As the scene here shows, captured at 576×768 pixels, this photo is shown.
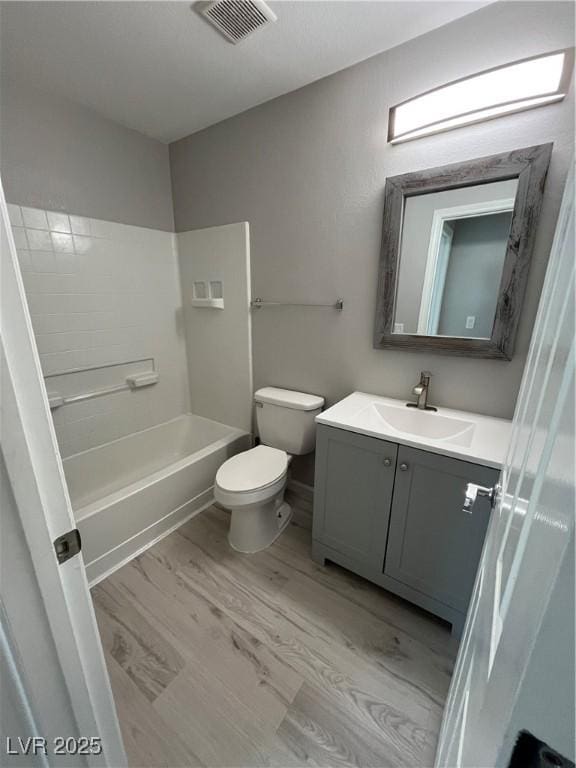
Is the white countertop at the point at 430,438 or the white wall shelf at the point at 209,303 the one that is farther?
the white wall shelf at the point at 209,303

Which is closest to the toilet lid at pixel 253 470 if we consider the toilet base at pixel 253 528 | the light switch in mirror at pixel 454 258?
the toilet base at pixel 253 528

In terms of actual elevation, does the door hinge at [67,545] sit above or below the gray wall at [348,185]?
below

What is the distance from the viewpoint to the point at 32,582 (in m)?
0.50

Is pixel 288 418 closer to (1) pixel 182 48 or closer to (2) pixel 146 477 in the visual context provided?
(2) pixel 146 477

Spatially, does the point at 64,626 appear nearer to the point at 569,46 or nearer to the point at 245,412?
the point at 245,412

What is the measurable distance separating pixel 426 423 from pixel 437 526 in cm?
46

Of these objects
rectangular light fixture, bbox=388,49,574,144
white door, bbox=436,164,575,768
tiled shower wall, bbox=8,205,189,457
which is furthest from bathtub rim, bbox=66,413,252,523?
rectangular light fixture, bbox=388,49,574,144

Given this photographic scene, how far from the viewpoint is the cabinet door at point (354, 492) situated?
1.28 meters

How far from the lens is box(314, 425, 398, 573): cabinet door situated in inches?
50.6

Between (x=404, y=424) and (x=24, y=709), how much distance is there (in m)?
1.47

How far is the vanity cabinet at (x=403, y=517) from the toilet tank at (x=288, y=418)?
0.39 m

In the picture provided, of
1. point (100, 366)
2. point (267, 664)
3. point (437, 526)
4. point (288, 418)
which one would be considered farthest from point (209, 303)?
point (267, 664)

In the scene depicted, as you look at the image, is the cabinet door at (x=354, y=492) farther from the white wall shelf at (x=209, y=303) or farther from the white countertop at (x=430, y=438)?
the white wall shelf at (x=209, y=303)

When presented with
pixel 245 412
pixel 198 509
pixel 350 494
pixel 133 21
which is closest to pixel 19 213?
pixel 133 21
